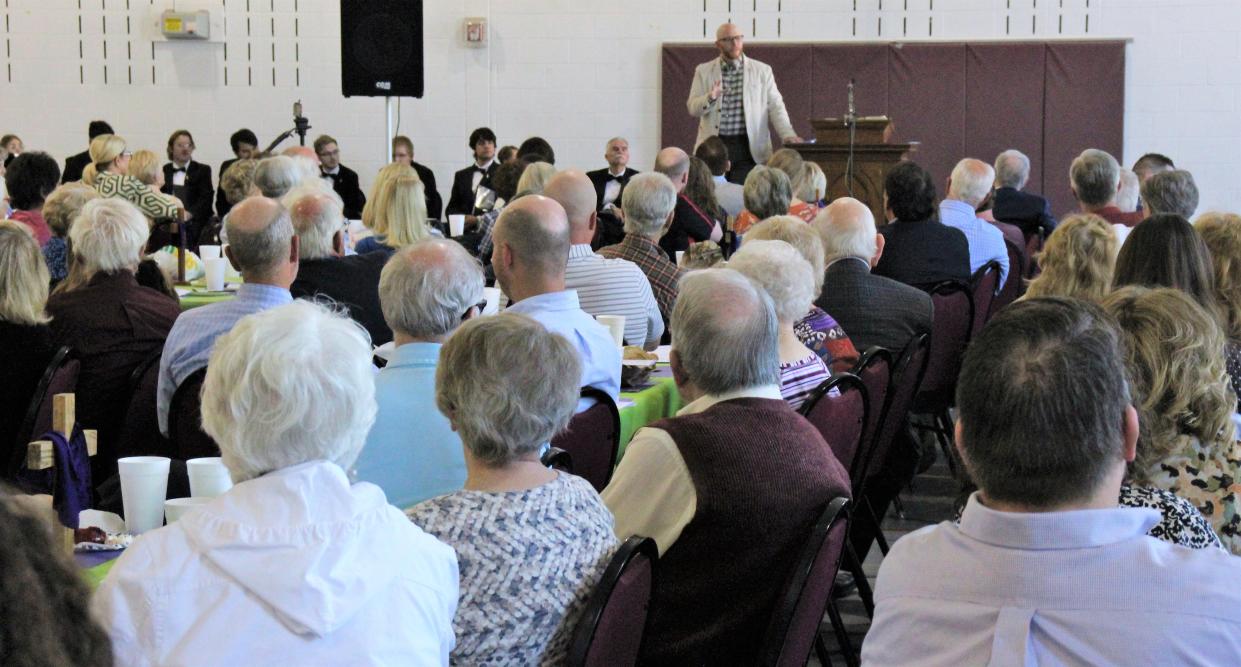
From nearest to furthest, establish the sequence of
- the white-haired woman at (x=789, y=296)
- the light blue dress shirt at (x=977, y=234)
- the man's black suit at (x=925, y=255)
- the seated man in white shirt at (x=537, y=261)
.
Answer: the white-haired woman at (x=789, y=296) < the seated man in white shirt at (x=537, y=261) < the man's black suit at (x=925, y=255) < the light blue dress shirt at (x=977, y=234)

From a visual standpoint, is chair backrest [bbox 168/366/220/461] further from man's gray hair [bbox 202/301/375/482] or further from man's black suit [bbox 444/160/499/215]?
man's black suit [bbox 444/160/499/215]

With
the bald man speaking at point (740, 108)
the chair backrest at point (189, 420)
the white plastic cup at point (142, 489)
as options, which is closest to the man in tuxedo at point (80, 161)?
the bald man speaking at point (740, 108)

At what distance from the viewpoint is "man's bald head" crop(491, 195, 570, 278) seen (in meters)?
3.85

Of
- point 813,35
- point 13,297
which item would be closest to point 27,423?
point 13,297

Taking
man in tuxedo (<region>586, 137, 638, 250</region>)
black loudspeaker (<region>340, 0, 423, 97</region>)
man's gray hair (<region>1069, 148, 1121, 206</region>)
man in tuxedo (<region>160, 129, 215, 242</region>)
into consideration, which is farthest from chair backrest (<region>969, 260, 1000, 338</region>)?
man in tuxedo (<region>160, 129, 215, 242</region>)

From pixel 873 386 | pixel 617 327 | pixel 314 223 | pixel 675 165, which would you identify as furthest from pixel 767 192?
pixel 873 386

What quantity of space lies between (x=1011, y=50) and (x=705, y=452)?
10.3 meters

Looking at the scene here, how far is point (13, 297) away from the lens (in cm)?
396

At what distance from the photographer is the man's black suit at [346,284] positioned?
486 centimetres

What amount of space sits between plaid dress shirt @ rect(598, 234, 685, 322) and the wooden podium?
13.4 feet

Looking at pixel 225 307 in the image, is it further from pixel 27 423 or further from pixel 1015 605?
pixel 1015 605

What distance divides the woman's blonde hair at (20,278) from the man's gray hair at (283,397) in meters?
2.34

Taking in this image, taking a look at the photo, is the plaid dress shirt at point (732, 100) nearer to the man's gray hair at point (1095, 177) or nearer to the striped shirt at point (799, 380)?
the man's gray hair at point (1095, 177)

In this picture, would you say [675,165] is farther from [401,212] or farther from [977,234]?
[401,212]
